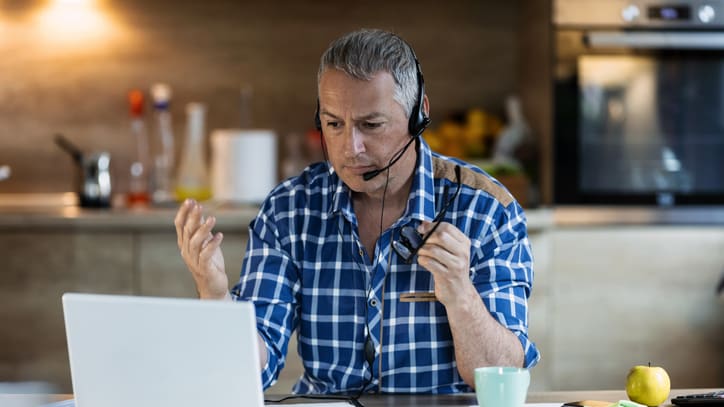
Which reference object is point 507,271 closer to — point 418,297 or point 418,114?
point 418,297

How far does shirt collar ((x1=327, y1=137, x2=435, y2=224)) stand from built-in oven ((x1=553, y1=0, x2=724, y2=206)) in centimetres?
141

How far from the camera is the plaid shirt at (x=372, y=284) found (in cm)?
158

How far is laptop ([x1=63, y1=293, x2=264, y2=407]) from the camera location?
1002mm

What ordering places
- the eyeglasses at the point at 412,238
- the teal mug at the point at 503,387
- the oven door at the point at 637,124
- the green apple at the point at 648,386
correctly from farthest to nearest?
the oven door at the point at 637,124 → the eyeglasses at the point at 412,238 → the green apple at the point at 648,386 → the teal mug at the point at 503,387

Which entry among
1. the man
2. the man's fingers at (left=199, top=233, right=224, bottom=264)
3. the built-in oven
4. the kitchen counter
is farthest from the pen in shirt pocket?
the built-in oven

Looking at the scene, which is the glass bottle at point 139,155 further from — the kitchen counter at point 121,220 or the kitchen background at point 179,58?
the kitchen counter at point 121,220

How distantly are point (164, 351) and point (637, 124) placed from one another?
229cm

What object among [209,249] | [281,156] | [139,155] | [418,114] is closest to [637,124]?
[281,156]

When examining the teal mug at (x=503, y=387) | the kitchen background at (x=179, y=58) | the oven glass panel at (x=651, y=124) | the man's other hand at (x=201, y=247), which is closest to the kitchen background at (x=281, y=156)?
the kitchen background at (x=179, y=58)

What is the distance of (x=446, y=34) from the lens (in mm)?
3461

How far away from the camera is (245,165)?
3186 mm

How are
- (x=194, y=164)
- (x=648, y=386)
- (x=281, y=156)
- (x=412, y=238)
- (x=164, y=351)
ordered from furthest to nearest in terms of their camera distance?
1. (x=281, y=156)
2. (x=194, y=164)
3. (x=412, y=238)
4. (x=648, y=386)
5. (x=164, y=351)

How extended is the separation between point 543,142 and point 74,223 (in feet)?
4.90

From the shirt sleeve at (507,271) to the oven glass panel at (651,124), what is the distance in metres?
1.44
